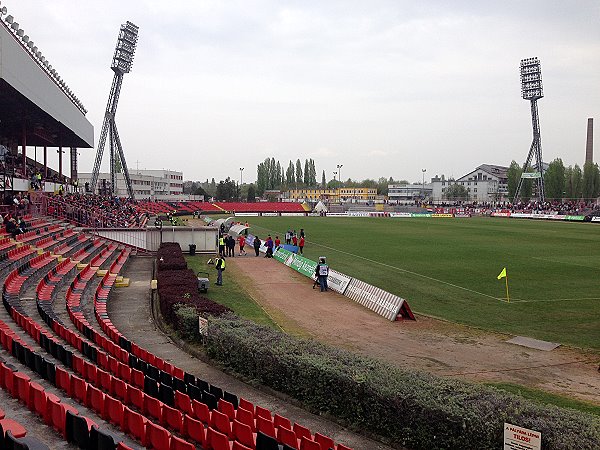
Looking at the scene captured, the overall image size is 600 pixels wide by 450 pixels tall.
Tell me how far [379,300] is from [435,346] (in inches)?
195

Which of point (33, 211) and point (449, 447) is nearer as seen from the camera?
point (449, 447)

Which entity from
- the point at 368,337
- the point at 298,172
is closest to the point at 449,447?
the point at 368,337

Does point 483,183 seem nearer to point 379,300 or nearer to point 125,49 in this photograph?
point 125,49

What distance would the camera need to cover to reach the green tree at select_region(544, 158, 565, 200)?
125875 mm

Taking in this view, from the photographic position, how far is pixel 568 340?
54.6 ft

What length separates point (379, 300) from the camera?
2089 centimetres

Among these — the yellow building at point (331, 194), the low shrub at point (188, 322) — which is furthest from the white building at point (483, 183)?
the low shrub at point (188, 322)

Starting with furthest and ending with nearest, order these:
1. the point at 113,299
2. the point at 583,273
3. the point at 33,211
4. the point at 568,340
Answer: the point at 33,211 → the point at 583,273 → the point at 113,299 → the point at 568,340

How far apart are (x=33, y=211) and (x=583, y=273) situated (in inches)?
1215

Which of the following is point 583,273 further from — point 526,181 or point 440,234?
point 526,181

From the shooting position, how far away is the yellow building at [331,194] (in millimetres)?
171375

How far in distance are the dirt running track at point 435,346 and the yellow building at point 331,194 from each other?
140 meters

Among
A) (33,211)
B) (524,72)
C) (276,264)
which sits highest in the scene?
(524,72)

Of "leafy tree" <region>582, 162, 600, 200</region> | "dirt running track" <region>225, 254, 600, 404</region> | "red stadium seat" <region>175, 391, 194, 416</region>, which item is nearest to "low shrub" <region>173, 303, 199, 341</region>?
"dirt running track" <region>225, 254, 600, 404</region>
